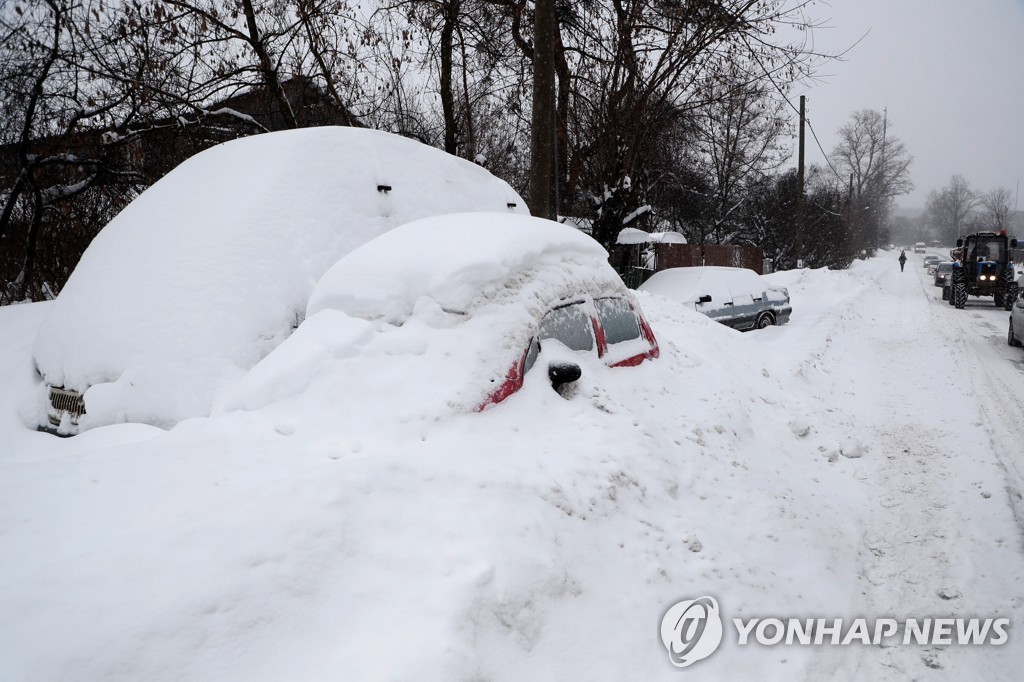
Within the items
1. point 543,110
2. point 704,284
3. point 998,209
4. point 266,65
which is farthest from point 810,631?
point 998,209

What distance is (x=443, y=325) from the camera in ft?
12.8

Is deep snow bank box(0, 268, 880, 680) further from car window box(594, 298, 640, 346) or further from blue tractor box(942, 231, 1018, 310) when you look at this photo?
blue tractor box(942, 231, 1018, 310)

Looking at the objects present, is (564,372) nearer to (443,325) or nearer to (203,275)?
(443,325)

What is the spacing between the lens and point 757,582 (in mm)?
3463

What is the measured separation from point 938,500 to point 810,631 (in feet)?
7.85

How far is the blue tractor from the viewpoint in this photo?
61.9 ft

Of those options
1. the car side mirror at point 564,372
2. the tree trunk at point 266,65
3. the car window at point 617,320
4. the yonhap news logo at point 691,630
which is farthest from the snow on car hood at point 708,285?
the yonhap news logo at point 691,630

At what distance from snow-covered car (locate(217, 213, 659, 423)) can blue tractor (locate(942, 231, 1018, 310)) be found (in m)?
19.6

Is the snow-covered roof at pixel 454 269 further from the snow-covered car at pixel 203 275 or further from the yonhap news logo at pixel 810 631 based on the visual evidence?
the yonhap news logo at pixel 810 631

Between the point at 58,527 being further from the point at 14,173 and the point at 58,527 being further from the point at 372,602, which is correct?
the point at 14,173

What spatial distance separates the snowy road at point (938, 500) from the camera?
3.15 metres

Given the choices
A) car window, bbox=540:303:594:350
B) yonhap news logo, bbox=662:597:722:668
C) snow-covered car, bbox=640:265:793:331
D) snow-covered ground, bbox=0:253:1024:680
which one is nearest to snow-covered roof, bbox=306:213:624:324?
car window, bbox=540:303:594:350

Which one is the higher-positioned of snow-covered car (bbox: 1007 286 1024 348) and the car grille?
the car grille

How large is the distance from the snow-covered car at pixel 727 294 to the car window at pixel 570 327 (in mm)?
7435
